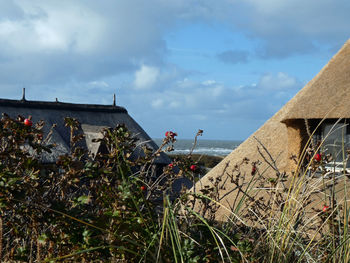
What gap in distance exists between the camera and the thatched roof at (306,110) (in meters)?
8.28

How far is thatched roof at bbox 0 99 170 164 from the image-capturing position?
1497 cm

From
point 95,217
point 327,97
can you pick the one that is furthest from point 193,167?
point 327,97

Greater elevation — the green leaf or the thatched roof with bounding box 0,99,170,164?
the thatched roof with bounding box 0,99,170,164

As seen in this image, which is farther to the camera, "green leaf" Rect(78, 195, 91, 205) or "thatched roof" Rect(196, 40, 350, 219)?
"thatched roof" Rect(196, 40, 350, 219)

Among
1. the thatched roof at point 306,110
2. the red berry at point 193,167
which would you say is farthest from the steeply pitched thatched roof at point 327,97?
the red berry at point 193,167

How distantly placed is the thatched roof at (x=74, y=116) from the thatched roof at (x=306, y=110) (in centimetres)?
527

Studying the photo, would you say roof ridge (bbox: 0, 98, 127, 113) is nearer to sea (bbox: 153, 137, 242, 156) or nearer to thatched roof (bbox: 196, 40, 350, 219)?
thatched roof (bbox: 196, 40, 350, 219)

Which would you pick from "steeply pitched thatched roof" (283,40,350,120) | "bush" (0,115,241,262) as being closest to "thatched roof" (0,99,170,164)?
"steeply pitched thatched roof" (283,40,350,120)

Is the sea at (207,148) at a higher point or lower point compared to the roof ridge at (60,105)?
lower

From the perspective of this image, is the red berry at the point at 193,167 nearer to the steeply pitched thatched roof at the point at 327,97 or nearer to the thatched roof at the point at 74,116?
the steeply pitched thatched roof at the point at 327,97

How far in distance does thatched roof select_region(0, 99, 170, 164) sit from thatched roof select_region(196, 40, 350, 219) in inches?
208

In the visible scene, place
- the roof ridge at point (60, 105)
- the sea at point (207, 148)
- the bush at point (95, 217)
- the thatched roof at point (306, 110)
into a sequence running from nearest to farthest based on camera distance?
the bush at point (95, 217)
the thatched roof at point (306, 110)
the roof ridge at point (60, 105)
the sea at point (207, 148)

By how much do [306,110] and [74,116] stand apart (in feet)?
31.5

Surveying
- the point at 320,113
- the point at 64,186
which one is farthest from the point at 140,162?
the point at 320,113
